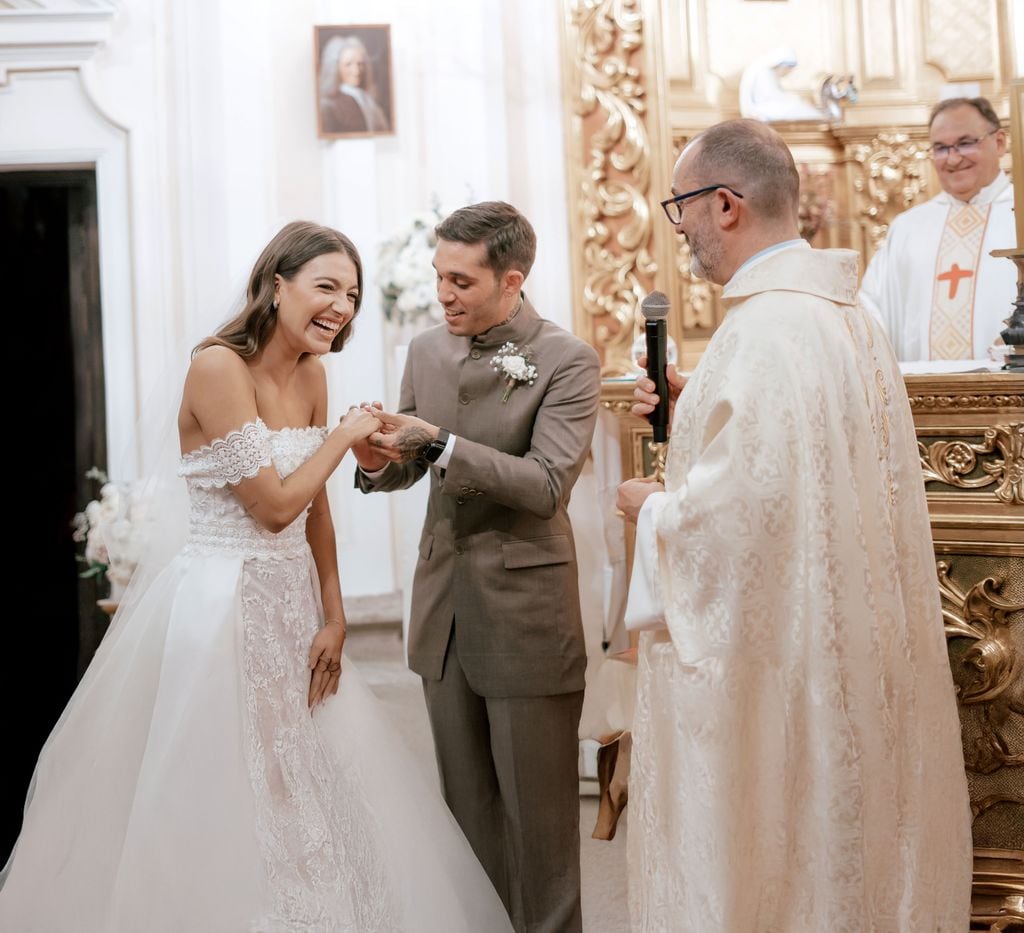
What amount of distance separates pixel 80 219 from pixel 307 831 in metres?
4.22

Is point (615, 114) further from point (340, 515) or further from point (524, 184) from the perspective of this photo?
point (340, 515)

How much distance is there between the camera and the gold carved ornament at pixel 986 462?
3355 mm

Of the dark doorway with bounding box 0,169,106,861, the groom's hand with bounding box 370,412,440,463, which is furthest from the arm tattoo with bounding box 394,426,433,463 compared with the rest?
the dark doorway with bounding box 0,169,106,861

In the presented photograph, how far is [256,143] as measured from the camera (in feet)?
18.1

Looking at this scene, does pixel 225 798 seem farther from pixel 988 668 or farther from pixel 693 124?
pixel 693 124

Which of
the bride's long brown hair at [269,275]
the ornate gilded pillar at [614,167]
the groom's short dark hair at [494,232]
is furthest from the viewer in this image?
the ornate gilded pillar at [614,167]

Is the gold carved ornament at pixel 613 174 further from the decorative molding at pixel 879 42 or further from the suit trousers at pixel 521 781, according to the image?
the suit trousers at pixel 521 781

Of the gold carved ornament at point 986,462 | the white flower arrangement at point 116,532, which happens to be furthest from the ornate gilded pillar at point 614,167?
the white flower arrangement at point 116,532

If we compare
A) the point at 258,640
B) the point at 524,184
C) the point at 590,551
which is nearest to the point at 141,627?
the point at 258,640

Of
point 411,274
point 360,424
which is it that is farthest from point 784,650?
point 411,274

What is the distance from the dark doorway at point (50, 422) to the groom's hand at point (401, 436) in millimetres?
3520

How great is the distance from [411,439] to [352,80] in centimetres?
320

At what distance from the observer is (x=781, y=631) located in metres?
2.33

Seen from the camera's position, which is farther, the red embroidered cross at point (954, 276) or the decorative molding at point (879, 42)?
the decorative molding at point (879, 42)
